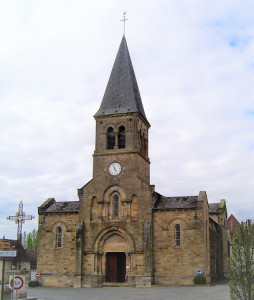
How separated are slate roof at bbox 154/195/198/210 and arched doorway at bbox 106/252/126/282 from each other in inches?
245

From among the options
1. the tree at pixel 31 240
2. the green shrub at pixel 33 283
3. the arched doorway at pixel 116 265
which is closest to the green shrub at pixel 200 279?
the arched doorway at pixel 116 265

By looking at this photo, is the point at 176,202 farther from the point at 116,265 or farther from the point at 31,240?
the point at 31,240

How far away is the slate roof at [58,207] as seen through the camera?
47031 mm

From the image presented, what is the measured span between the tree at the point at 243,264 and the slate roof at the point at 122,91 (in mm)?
26705

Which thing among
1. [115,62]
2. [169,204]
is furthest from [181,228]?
[115,62]

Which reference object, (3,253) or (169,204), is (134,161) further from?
(3,253)

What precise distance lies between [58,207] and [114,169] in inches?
307

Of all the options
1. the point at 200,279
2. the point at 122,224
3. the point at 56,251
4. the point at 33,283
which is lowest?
the point at 33,283


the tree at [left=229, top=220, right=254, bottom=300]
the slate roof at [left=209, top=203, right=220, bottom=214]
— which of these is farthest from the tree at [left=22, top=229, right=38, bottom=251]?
the tree at [left=229, top=220, right=254, bottom=300]

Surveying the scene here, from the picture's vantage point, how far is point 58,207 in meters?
48.2

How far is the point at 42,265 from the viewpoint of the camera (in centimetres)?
4588

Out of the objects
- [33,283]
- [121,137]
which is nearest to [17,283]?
[33,283]

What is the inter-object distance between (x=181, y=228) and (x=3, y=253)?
22800mm

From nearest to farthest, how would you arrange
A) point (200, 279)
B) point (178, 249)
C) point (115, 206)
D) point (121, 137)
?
1. point (200, 279)
2. point (178, 249)
3. point (115, 206)
4. point (121, 137)
